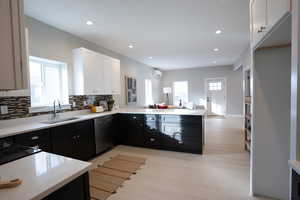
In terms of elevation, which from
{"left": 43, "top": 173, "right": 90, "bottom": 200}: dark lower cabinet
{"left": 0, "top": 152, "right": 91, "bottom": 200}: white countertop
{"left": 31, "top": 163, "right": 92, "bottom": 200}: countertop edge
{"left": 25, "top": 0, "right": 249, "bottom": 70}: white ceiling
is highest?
{"left": 25, "top": 0, "right": 249, "bottom": 70}: white ceiling

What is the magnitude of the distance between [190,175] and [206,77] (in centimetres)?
669

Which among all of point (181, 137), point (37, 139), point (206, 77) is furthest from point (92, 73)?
point (206, 77)

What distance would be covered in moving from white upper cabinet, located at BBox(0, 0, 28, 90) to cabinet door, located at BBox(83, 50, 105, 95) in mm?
2305

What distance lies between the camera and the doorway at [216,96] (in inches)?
308

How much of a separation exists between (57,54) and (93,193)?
2.63 metres

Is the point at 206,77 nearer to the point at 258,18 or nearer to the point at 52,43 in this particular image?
the point at 258,18

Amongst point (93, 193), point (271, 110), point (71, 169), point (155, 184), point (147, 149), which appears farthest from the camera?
point (147, 149)

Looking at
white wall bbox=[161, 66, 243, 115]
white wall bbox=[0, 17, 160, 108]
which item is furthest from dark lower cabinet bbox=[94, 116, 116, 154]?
white wall bbox=[161, 66, 243, 115]

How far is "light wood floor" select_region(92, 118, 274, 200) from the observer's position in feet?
6.35

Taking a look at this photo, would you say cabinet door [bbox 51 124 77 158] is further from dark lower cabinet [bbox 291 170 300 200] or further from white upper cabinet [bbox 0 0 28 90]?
dark lower cabinet [bbox 291 170 300 200]

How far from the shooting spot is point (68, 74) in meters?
3.24

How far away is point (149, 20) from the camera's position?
9.20 ft

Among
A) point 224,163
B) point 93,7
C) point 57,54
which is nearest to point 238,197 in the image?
point 224,163

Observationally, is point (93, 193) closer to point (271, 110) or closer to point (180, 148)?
point (180, 148)
